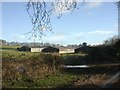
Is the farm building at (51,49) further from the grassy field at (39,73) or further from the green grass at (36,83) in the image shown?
the green grass at (36,83)

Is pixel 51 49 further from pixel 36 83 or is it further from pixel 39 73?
pixel 36 83

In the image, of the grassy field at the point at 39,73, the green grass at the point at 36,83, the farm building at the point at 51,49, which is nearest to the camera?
the green grass at the point at 36,83

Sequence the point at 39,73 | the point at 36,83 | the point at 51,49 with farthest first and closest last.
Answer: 1. the point at 51,49
2. the point at 39,73
3. the point at 36,83

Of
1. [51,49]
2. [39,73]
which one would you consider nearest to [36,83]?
[39,73]

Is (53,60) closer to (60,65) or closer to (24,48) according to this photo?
(60,65)

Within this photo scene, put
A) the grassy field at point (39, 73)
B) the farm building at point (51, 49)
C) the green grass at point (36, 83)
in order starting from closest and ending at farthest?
the green grass at point (36, 83)
the grassy field at point (39, 73)
the farm building at point (51, 49)

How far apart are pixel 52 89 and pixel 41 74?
9.89 metres

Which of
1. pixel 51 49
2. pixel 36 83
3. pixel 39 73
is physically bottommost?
pixel 36 83

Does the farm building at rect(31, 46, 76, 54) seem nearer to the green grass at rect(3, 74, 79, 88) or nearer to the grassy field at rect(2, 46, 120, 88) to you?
the grassy field at rect(2, 46, 120, 88)

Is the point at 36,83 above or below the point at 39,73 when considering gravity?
below

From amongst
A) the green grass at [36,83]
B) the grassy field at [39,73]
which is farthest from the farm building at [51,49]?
the green grass at [36,83]

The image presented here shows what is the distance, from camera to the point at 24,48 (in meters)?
102

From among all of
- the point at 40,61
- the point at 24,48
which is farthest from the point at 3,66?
the point at 24,48

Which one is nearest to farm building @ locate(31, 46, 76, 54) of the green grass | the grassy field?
the grassy field
